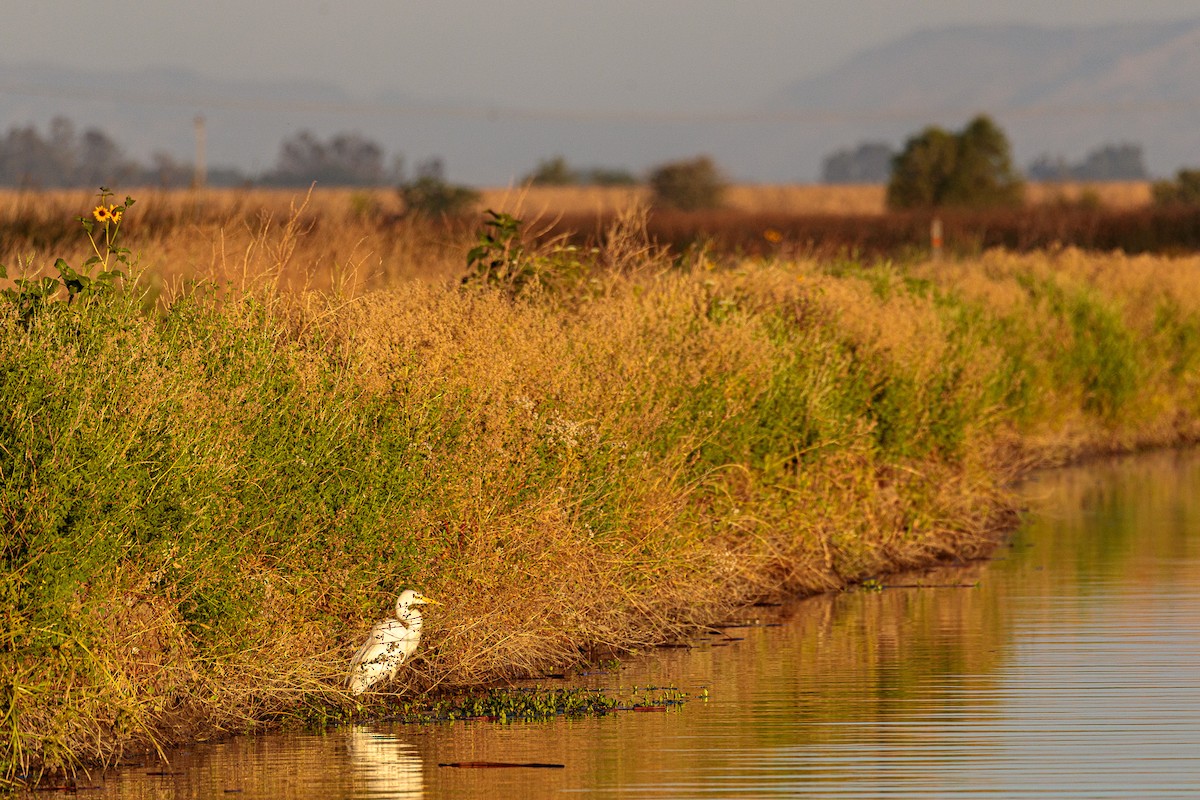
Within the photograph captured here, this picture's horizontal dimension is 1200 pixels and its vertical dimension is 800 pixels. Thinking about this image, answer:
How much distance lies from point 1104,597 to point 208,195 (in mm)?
18566

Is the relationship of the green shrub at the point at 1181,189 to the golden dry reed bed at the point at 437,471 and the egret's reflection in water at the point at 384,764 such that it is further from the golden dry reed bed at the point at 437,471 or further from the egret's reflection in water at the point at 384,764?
the egret's reflection in water at the point at 384,764

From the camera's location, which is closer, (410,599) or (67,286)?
(410,599)

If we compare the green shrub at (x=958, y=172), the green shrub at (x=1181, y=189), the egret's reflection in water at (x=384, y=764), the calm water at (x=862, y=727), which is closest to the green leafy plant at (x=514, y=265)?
the calm water at (x=862, y=727)

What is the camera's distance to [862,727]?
12.1 m

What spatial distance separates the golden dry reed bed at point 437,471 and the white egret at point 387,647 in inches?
6.2

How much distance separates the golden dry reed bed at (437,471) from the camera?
10.9 m

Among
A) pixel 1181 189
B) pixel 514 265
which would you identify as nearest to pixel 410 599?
pixel 514 265

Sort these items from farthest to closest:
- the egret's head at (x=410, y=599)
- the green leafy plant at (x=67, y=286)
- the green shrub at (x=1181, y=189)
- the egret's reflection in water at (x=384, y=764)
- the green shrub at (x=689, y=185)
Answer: the green shrub at (x=689, y=185), the green shrub at (x=1181, y=189), the green leafy plant at (x=67, y=286), the egret's head at (x=410, y=599), the egret's reflection in water at (x=384, y=764)

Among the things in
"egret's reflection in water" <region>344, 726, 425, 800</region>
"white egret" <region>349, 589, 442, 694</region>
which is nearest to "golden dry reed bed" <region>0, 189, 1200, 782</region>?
"white egret" <region>349, 589, 442, 694</region>

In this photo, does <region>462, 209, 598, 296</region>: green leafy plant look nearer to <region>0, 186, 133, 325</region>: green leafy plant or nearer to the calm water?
the calm water

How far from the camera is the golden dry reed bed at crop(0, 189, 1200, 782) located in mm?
10914

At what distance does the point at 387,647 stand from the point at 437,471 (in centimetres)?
119

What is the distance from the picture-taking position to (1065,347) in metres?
31.0

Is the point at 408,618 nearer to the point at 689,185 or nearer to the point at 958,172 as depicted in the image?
the point at 958,172
